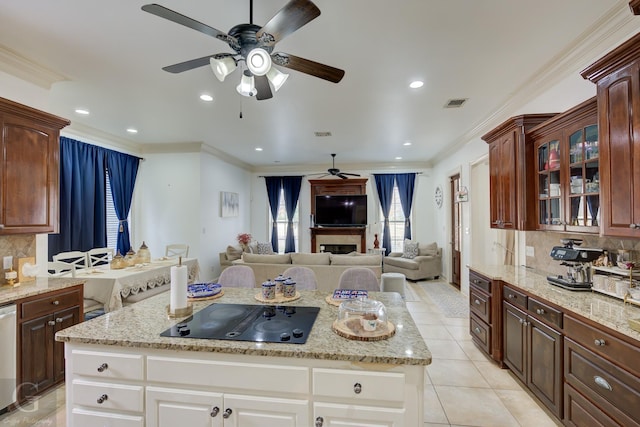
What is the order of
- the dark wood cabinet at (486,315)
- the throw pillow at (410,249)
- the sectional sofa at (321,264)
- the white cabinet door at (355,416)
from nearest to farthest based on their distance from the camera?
the white cabinet door at (355,416) < the dark wood cabinet at (486,315) < the sectional sofa at (321,264) < the throw pillow at (410,249)

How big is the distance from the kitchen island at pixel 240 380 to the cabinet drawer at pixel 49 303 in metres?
1.22

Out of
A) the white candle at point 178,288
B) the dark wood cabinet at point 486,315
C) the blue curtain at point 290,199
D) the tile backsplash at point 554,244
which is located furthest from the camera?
the blue curtain at point 290,199

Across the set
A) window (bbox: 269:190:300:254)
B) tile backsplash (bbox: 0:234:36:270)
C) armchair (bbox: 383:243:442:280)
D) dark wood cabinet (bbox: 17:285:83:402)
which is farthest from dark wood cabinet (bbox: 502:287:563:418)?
window (bbox: 269:190:300:254)

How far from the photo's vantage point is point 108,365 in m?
1.47

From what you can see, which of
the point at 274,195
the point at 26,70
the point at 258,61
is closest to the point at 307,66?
the point at 258,61

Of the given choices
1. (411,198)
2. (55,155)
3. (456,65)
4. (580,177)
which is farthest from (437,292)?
(55,155)

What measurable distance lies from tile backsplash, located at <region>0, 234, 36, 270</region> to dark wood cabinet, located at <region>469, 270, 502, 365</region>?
14.8ft

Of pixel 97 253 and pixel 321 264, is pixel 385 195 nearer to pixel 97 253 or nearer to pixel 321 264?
pixel 321 264

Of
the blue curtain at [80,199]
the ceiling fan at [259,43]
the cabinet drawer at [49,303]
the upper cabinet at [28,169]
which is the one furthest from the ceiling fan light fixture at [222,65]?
the blue curtain at [80,199]

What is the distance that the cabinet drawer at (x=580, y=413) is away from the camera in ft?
5.37

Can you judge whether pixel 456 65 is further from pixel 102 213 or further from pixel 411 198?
pixel 102 213

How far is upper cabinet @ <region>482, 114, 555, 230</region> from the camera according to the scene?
9.47 feet

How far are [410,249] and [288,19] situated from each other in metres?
6.37

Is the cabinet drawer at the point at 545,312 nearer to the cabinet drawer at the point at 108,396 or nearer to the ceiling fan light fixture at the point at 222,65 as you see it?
the cabinet drawer at the point at 108,396
